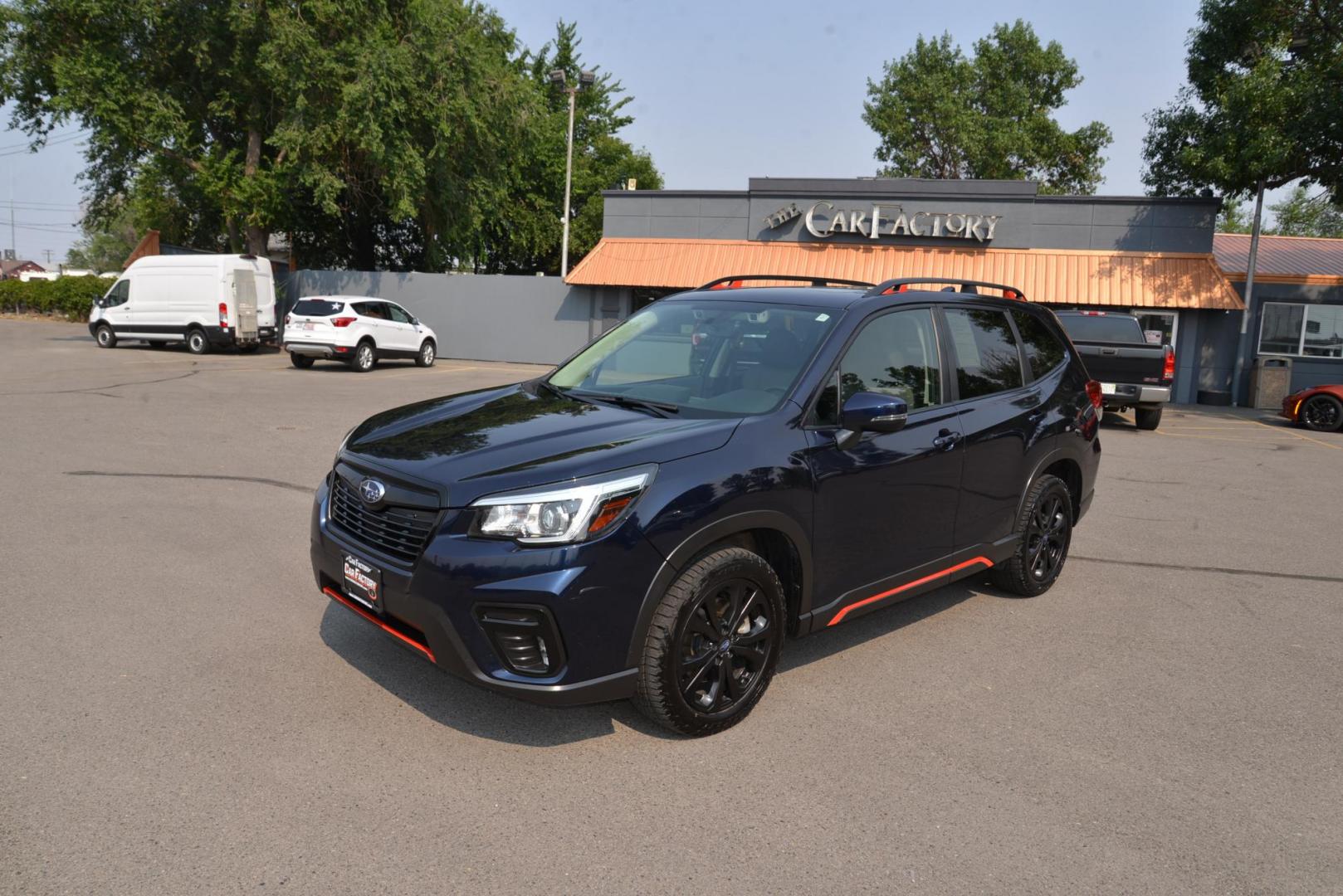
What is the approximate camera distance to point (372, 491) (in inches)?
145

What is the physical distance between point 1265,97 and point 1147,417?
8.65 m

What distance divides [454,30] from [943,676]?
90.2ft

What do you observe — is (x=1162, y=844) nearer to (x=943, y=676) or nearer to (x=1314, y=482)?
(x=943, y=676)

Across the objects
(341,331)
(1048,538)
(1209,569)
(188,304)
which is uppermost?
(188,304)

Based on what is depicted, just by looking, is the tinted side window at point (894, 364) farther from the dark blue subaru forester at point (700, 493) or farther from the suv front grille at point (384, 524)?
the suv front grille at point (384, 524)

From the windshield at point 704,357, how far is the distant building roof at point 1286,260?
23106 mm

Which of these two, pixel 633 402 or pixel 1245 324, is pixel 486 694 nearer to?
pixel 633 402

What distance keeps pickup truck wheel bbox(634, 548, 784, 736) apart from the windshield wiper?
28.5 inches

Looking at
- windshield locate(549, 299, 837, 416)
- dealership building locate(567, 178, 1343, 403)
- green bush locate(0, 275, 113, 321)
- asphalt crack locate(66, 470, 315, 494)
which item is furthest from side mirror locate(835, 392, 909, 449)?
green bush locate(0, 275, 113, 321)

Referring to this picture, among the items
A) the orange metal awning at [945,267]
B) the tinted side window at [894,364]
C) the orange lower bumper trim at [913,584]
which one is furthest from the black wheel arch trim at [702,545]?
the orange metal awning at [945,267]

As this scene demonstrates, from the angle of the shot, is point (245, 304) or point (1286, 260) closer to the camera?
point (245, 304)

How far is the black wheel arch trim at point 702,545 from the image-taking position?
3387mm

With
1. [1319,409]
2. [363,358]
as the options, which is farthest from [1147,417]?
[363,358]

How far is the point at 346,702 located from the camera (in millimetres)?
3902
